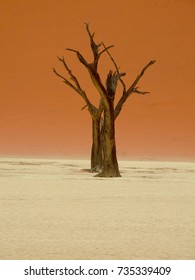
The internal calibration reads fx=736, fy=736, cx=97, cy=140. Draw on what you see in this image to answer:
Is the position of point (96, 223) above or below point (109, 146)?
below

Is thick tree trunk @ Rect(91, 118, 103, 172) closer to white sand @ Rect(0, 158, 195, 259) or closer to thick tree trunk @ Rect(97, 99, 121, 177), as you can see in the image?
thick tree trunk @ Rect(97, 99, 121, 177)

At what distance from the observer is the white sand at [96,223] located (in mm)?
8266

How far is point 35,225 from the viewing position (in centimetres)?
1070

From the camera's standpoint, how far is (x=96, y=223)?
1112cm

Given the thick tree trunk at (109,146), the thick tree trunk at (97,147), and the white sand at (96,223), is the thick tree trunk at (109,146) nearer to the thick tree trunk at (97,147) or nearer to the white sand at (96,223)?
the thick tree trunk at (97,147)

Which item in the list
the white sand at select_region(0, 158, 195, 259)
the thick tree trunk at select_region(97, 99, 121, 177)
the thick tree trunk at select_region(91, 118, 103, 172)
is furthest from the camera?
the thick tree trunk at select_region(91, 118, 103, 172)

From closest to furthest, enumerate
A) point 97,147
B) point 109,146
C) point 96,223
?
point 96,223
point 109,146
point 97,147

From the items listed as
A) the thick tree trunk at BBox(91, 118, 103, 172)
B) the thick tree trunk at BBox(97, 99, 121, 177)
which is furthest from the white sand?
the thick tree trunk at BBox(91, 118, 103, 172)

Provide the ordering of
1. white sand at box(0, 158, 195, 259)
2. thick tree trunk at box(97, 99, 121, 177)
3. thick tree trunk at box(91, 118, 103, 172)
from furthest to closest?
thick tree trunk at box(91, 118, 103, 172) < thick tree trunk at box(97, 99, 121, 177) < white sand at box(0, 158, 195, 259)

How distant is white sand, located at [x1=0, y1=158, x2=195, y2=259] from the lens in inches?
325

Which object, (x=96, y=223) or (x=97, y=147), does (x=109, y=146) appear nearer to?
(x=97, y=147)

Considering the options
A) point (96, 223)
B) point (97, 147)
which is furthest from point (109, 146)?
point (96, 223)

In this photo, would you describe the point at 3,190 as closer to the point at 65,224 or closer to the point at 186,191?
the point at 186,191
